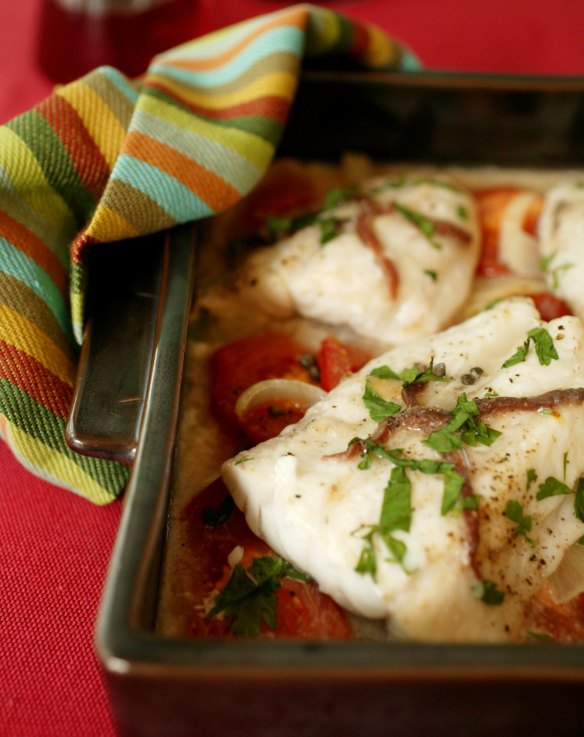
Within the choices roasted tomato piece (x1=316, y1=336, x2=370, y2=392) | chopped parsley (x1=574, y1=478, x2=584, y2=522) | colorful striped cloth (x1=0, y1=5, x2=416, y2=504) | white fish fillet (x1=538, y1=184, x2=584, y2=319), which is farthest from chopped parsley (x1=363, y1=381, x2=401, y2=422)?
white fish fillet (x1=538, y1=184, x2=584, y2=319)

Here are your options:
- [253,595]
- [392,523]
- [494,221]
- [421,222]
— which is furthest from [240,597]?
[494,221]

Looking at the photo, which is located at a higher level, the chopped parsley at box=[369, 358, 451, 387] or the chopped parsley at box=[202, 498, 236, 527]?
the chopped parsley at box=[369, 358, 451, 387]

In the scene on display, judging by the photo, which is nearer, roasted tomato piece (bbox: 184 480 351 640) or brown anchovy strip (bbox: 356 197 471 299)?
roasted tomato piece (bbox: 184 480 351 640)

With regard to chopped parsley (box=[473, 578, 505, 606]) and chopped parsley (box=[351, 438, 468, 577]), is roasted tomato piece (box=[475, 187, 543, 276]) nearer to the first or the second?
chopped parsley (box=[351, 438, 468, 577])

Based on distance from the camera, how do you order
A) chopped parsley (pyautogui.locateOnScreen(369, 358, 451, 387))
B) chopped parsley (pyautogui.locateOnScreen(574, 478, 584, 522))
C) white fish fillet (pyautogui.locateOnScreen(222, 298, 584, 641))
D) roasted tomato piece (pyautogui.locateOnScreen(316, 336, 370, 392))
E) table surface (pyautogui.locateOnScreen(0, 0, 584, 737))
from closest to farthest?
white fish fillet (pyautogui.locateOnScreen(222, 298, 584, 641))
table surface (pyautogui.locateOnScreen(0, 0, 584, 737))
chopped parsley (pyautogui.locateOnScreen(574, 478, 584, 522))
chopped parsley (pyautogui.locateOnScreen(369, 358, 451, 387))
roasted tomato piece (pyautogui.locateOnScreen(316, 336, 370, 392))

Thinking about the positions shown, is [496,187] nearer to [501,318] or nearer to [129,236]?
[501,318]
